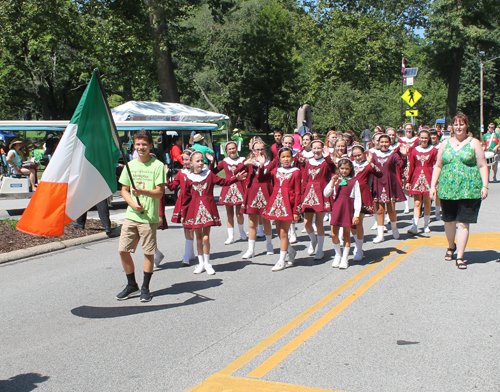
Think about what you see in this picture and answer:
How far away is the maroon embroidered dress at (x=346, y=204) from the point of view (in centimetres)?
793

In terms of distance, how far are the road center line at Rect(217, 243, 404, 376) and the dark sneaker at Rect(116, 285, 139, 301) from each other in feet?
6.73

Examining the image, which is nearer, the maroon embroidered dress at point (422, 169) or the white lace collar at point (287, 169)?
the white lace collar at point (287, 169)

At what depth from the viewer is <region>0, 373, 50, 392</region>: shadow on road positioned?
4328 millimetres

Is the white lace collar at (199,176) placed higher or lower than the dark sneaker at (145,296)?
higher

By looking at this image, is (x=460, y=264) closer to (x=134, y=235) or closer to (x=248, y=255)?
(x=248, y=255)

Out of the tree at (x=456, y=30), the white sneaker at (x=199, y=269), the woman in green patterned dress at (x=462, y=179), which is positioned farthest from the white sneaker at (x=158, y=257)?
the tree at (x=456, y=30)

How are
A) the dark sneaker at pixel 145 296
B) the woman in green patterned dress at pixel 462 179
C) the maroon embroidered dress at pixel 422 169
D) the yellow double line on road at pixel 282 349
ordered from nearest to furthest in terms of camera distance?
the yellow double line on road at pixel 282 349 < the dark sneaker at pixel 145 296 < the woman in green patterned dress at pixel 462 179 < the maroon embroidered dress at pixel 422 169

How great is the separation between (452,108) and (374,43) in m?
8.40

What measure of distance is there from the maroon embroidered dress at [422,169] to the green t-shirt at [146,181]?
5.83m

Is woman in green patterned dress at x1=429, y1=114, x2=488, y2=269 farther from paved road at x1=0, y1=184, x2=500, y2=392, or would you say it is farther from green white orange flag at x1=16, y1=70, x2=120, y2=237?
green white orange flag at x1=16, y1=70, x2=120, y2=237

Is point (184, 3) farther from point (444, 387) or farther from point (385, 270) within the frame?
point (444, 387)

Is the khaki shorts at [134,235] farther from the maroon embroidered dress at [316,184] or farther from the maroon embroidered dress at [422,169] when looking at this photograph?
the maroon embroidered dress at [422,169]

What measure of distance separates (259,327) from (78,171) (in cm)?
244

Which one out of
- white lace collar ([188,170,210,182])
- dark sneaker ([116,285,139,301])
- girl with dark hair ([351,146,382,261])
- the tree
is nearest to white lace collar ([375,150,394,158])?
girl with dark hair ([351,146,382,261])
